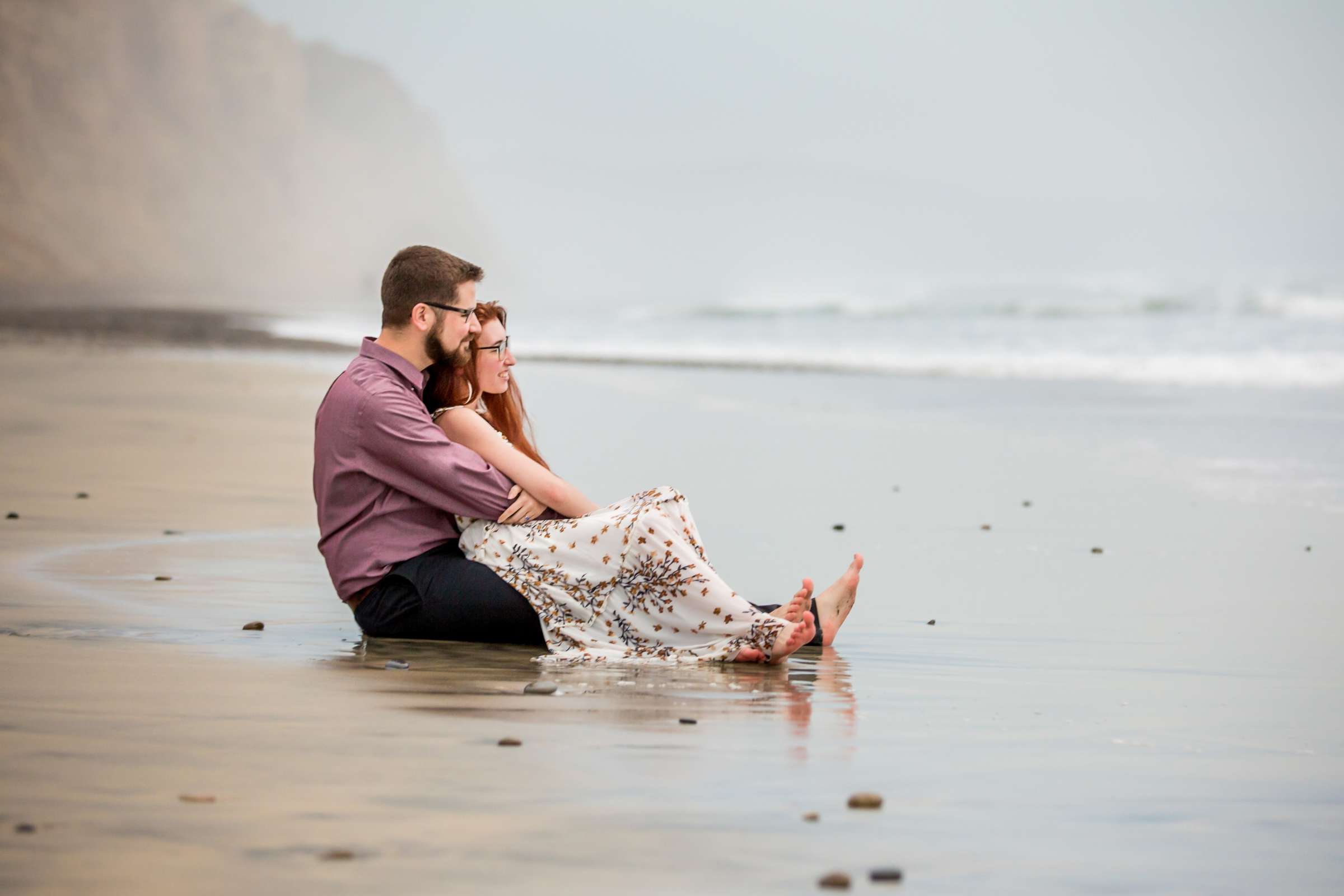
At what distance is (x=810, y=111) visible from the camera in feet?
235

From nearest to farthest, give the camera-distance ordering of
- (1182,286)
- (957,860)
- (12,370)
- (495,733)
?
(957,860) → (495,733) → (12,370) → (1182,286)

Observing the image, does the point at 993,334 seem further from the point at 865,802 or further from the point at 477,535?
Result: the point at 865,802

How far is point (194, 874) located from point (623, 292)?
71685 mm

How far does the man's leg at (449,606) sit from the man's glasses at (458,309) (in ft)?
2.32

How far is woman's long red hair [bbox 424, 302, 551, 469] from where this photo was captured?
16.0ft

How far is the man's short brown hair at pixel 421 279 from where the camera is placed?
4648 millimetres

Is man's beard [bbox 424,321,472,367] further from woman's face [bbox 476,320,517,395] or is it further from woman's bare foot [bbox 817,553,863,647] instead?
woman's bare foot [bbox 817,553,863,647]

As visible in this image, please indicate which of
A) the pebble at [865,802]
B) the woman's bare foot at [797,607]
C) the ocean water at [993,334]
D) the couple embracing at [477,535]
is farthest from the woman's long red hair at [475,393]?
the ocean water at [993,334]

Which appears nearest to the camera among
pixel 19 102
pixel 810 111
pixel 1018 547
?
pixel 1018 547

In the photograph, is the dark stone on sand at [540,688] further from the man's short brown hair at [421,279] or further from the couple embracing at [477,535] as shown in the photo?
the man's short brown hair at [421,279]

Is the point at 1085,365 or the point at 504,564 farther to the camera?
the point at 1085,365

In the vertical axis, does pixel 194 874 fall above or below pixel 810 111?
below

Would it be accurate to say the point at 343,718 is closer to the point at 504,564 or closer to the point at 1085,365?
the point at 504,564

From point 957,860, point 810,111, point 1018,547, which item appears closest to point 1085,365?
point 1018,547
